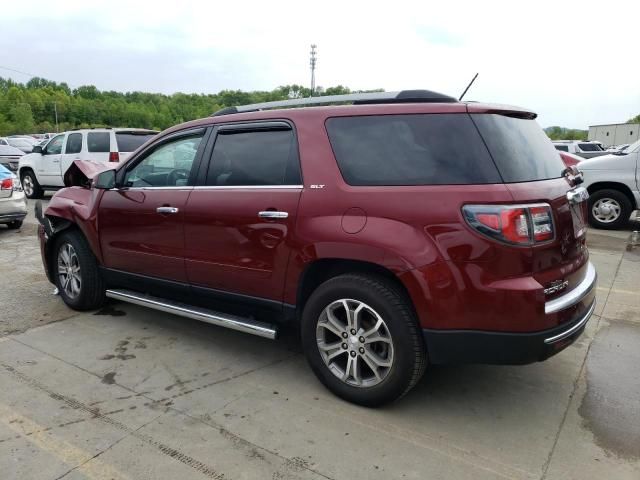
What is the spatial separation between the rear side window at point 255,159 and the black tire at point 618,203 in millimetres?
7925

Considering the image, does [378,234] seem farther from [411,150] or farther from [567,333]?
[567,333]

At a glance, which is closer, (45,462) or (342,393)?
(45,462)

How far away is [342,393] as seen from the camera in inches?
124

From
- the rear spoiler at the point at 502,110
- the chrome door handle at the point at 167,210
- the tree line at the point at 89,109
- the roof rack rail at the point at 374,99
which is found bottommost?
the chrome door handle at the point at 167,210

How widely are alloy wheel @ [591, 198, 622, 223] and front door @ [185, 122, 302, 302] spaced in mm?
8079

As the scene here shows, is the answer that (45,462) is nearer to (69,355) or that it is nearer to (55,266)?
(69,355)

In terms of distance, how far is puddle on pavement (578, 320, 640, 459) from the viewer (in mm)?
2771

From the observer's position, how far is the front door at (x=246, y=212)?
130 inches

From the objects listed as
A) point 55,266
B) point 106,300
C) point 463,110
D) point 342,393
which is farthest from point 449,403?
point 55,266

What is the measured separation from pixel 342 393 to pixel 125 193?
97.5 inches

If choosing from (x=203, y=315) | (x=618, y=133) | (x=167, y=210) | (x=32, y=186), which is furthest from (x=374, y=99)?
(x=618, y=133)

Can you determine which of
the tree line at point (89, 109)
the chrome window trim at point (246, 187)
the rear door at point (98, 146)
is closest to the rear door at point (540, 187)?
the chrome window trim at point (246, 187)

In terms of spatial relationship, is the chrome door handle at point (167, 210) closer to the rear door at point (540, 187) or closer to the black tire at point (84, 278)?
the black tire at point (84, 278)

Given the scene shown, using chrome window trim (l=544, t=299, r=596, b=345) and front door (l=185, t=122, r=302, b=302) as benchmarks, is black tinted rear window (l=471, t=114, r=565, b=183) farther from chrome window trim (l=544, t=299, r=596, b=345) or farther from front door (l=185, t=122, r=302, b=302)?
front door (l=185, t=122, r=302, b=302)
